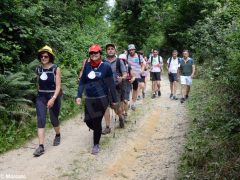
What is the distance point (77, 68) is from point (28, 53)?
106 inches

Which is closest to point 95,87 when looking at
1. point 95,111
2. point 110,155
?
point 95,111

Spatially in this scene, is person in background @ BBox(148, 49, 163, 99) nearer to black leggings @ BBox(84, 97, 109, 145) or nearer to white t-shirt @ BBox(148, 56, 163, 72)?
white t-shirt @ BBox(148, 56, 163, 72)

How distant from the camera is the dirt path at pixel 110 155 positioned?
658 centimetres

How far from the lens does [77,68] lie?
14641 millimetres

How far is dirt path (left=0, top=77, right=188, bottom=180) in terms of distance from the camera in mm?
6578

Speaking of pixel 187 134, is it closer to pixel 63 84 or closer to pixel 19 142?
pixel 19 142

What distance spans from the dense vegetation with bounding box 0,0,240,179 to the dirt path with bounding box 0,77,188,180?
396 millimetres

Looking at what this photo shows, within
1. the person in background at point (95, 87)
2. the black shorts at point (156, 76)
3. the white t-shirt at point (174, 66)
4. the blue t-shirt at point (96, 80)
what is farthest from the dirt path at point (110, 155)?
the black shorts at point (156, 76)

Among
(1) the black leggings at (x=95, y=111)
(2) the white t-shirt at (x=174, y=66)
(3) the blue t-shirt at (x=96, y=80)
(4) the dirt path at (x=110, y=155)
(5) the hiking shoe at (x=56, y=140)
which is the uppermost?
(2) the white t-shirt at (x=174, y=66)

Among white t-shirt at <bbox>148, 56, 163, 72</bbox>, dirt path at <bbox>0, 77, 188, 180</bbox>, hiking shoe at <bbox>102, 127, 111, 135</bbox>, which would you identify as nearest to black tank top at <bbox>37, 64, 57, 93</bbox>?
dirt path at <bbox>0, 77, 188, 180</bbox>

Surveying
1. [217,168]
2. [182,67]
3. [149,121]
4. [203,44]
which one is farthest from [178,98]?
[217,168]

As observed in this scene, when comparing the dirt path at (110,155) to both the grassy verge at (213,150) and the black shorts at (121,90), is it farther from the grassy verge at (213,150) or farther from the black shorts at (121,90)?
the black shorts at (121,90)

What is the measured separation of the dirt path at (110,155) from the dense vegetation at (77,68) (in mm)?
396

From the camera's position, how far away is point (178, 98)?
14945mm
